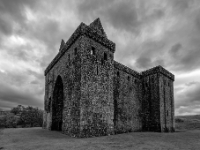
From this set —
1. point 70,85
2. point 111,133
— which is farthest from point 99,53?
point 111,133

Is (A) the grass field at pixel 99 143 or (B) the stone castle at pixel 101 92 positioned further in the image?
(B) the stone castle at pixel 101 92

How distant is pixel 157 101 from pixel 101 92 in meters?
10.3

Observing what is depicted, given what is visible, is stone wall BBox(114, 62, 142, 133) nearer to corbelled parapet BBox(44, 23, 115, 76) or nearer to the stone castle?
the stone castle

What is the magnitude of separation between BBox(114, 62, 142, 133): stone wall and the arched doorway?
7.35 metres

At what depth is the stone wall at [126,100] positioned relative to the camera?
18641mm

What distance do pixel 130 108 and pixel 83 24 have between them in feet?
40.6

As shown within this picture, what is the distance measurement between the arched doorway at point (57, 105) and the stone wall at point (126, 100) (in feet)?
24.1

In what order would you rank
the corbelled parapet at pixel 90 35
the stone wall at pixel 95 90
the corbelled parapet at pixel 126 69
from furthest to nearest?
the corbelled parapet at pixel 126 69
the corbelled parapet at pixel 90 35
the stone wall at pixel 95 90

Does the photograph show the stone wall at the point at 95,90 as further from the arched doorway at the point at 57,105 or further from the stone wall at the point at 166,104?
the stone wall at the point at 166,104

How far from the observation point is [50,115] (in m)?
20.6

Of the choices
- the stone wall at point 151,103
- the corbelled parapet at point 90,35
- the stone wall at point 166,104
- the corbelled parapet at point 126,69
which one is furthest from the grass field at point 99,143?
the corbelled parapet at point 90,35

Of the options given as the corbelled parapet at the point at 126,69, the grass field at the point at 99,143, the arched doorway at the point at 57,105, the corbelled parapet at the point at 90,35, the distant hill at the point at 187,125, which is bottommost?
the distant hill at the point at 187,125

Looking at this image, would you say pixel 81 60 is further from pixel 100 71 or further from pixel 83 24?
pixel 83 24

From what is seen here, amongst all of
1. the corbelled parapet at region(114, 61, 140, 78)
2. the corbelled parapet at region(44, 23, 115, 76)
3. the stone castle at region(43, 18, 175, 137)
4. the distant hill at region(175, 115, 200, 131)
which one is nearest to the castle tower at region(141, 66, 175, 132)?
the stone castle at region(43, 18, 175, 137)
